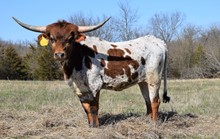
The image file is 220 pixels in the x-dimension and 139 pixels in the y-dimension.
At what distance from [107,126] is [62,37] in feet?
7.57

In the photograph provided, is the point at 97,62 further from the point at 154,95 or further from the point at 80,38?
the point at 154,95

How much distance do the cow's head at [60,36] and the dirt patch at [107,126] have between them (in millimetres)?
1724

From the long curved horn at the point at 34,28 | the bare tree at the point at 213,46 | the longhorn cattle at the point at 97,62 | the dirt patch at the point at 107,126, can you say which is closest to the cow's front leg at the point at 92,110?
the longhorn cattle at the point at 97,62

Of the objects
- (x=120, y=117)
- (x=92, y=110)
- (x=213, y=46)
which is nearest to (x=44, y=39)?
(x=92, y=110)

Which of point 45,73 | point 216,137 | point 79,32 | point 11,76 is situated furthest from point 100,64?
point 11,76

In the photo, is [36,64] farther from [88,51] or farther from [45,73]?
[88,51]

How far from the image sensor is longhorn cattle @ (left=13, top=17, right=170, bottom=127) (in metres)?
8.53

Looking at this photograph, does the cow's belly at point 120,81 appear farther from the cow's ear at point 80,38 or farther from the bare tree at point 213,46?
the bare tree at point 213,46

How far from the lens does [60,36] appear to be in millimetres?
8312

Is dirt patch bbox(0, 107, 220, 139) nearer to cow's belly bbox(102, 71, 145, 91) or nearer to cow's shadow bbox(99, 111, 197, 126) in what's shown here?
cow's shadow bbox(99, 111, 197, 126)

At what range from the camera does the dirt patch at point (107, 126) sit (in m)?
8.26

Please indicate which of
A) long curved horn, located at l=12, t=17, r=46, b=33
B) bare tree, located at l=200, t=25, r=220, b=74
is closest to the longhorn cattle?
long curved horn, located at l=12, t=17, r=46, b=33

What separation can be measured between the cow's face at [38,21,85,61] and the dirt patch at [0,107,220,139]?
67.7 inches

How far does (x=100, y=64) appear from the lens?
909 centimetres
